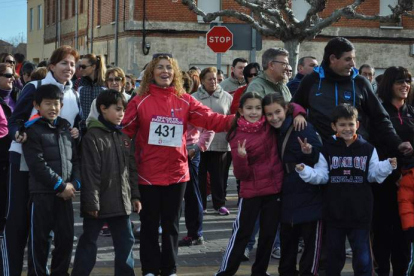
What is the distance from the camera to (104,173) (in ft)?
23.0

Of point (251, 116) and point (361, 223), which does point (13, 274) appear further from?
point (361, 223)

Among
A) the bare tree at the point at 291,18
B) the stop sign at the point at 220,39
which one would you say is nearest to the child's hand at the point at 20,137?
the stop sign at the point at 220,39

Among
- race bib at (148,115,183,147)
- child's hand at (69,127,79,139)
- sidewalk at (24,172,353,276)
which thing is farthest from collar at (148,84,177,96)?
sidewalk at (24,172,353,276)

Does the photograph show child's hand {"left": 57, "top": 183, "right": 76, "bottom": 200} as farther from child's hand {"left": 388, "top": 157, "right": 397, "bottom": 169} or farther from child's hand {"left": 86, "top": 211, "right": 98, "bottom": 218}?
child's hand {"left": 388, "top": 157, "right": 397, "bottom": 169}

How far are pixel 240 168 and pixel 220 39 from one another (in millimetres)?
11547

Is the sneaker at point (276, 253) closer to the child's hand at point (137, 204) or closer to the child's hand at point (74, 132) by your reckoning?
the child's hand at point (137, 204)

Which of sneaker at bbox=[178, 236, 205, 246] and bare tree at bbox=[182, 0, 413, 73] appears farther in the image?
bare tree at bbox=[182, 0, 413, 73]

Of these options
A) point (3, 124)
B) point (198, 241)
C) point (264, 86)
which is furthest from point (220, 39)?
point (3, 124)

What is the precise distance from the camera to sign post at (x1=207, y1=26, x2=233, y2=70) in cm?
1831

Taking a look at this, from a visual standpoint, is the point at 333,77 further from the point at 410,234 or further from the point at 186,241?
the point at 186,241

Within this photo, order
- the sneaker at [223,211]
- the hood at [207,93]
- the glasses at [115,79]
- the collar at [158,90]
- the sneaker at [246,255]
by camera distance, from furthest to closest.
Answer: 1. the sneaker at [223,211]
2. the hood at [207,93]
3. the glasses at [115,79]
4. the sneaker at [246,255]
5. the collar at [158,90]

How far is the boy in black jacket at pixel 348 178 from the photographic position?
688 cm

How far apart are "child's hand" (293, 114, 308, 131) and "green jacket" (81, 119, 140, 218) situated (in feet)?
4.78

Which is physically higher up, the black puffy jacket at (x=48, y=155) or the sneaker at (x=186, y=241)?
the black puffy jacket at (x=48, y=155)
